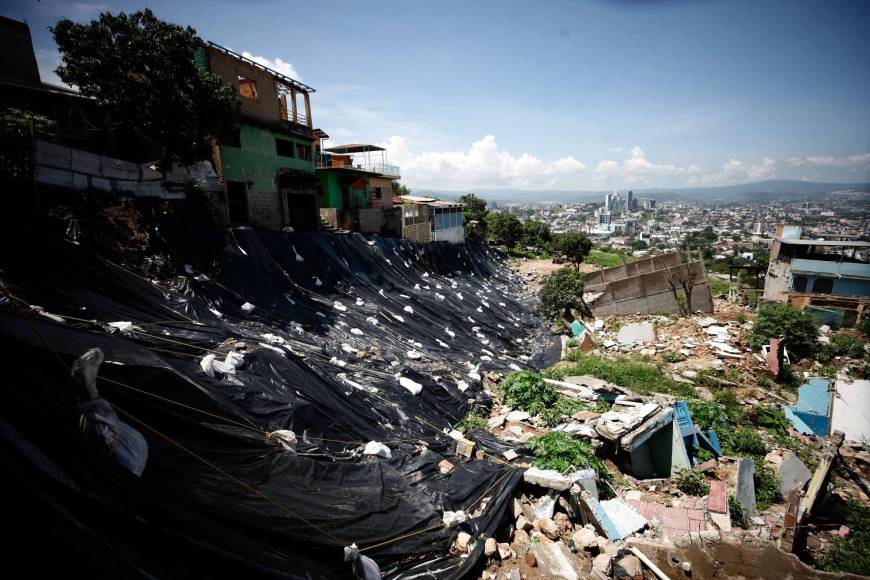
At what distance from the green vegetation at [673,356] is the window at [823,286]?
15.8m

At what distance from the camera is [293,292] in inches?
362

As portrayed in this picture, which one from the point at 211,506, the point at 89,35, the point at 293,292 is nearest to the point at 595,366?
the point at 293,292

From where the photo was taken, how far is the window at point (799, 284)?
20011 mm

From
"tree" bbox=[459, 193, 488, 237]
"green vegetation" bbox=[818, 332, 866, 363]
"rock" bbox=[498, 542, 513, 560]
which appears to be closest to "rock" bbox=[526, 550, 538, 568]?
"rock" bbox=[498, 542, 513, 560]

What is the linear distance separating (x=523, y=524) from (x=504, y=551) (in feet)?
1.74

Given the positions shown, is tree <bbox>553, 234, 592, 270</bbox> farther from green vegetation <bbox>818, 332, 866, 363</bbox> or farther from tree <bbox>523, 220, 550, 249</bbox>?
green vegetation <bbox>818, 332, 866, 363</bbox>

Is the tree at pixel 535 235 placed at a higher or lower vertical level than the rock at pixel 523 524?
higher

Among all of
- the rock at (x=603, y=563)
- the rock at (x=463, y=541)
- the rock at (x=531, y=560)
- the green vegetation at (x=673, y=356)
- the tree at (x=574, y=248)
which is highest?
the tree at (x=574, y=248)

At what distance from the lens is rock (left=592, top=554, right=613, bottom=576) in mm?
3902

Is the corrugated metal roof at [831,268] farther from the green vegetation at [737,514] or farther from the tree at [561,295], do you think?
the green vegetation at [737,514]

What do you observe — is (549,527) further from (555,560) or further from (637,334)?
(637,334)

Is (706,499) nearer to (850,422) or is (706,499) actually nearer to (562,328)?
(850,422)

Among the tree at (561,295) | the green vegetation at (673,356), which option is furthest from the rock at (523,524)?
the tree at (561,295)

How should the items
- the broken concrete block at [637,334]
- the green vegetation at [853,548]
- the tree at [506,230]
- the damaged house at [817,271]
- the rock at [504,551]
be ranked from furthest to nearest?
the tree at [506,230] → the damaged house at [817,271] → the broken concrete block at [637,334] → the green vegetation at [853,548] → the rock at [504,551]
